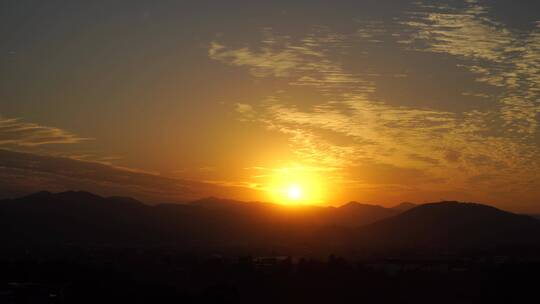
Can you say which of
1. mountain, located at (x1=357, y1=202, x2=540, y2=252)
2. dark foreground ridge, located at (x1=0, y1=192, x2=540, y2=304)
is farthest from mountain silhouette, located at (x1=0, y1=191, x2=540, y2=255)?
dark foreground ridge, located at (x1=0, y1=192, x2=540, y2=304)

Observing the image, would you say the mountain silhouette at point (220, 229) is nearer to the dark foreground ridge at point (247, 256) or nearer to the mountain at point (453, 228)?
the mountain at point (453, 228)

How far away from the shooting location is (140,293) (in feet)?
141

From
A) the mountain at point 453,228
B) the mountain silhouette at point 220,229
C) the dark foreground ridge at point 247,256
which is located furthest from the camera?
the mountain at point 453,228

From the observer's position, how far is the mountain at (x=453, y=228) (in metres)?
142

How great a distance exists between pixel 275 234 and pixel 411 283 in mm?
116437

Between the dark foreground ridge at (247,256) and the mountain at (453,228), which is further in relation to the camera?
the mountain at (453,228)

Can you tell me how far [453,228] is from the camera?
149m

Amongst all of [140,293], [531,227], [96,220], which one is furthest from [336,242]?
[140,293]

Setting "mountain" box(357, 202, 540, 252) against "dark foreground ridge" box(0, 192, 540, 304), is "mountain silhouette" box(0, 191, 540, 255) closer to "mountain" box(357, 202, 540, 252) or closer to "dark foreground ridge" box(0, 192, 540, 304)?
"mountain" box(357, 202, 540, 252)

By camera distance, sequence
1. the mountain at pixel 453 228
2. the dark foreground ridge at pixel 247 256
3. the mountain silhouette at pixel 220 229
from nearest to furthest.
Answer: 1. the dark foreground ridge at pixel 247 256
2. the mountain silhouette at pixel 220 229
3. the mountain at pixel 453 228

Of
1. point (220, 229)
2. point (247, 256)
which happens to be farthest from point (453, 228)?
point (247, 256)

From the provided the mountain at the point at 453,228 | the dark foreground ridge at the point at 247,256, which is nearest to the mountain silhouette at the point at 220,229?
the mountain at the point at 453,228

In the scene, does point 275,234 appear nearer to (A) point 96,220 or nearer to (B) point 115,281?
(A) point 96,220

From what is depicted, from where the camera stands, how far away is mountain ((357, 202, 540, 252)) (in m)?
142
